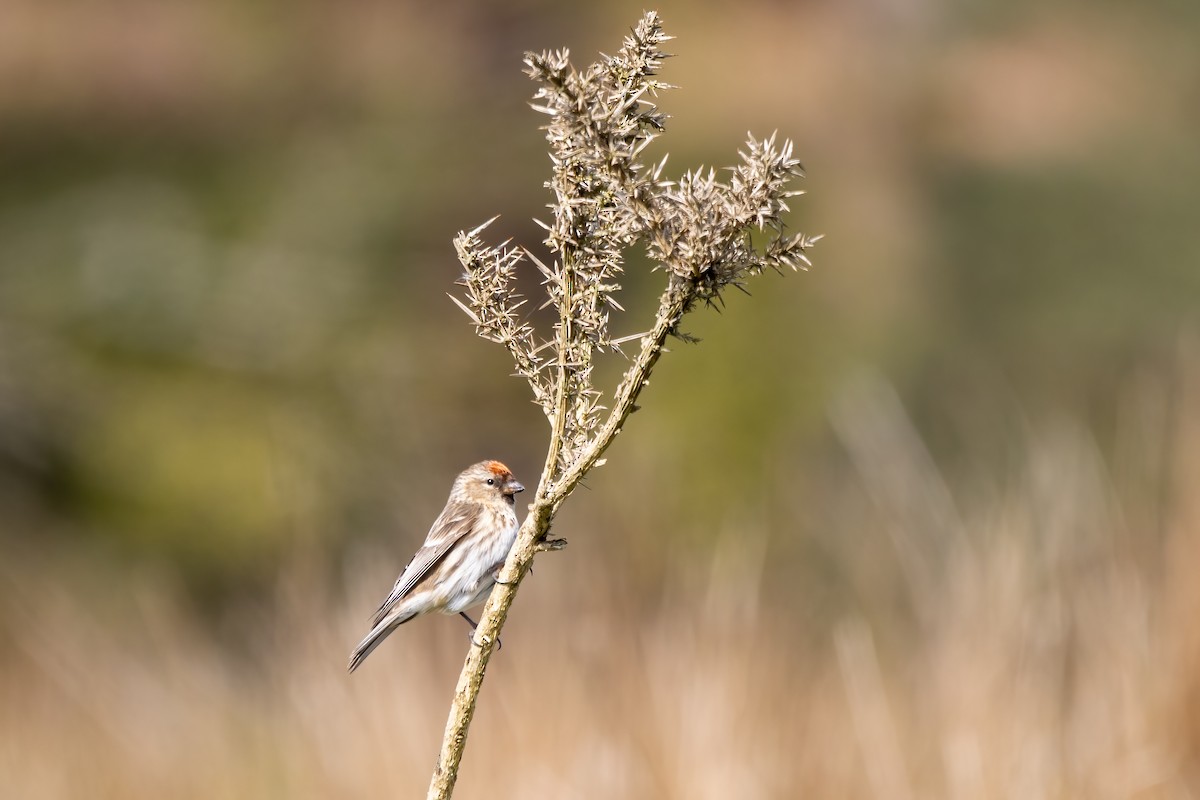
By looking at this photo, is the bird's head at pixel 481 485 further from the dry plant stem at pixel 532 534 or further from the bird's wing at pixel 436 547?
the dry plant stem at pixel 532 534

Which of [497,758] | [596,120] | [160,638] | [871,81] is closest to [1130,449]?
[497,758]

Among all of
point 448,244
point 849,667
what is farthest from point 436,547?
point 448,244

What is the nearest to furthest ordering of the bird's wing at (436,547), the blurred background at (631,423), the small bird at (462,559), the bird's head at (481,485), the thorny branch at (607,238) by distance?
the thorny branch at (607,238) → the bird's wing at (436,547) → the small bird at (462,559) → the bird's head at (481,485) → the blurred background at (631,423)

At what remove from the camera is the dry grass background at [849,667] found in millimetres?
3414

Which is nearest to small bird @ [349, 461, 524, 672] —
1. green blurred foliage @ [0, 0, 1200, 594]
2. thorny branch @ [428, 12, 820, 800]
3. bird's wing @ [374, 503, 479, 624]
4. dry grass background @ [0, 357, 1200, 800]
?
bird's wing @ [374, 503, 479, 624]

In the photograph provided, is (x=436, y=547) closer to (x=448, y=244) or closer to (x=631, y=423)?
(x=631, y=423)

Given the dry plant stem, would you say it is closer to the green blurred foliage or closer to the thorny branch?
the thorny branch

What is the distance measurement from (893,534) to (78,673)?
329 centimetres

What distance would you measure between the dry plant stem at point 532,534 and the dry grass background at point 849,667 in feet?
8.74

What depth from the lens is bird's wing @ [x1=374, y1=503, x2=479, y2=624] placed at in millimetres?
1898

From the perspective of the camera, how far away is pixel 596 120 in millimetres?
899

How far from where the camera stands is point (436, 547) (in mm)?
2154

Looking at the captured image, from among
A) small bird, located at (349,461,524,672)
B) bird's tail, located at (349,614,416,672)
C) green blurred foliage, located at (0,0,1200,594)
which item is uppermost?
green blurred foliage, located at (0,0,1200,594)

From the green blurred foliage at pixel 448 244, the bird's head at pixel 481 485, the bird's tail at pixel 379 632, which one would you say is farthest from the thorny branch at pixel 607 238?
the green blurred foliage at pixel 448 244
